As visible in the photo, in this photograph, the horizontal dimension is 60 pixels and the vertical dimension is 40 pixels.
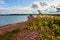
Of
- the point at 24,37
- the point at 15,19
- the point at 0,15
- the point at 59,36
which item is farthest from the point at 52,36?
the point at 0,15

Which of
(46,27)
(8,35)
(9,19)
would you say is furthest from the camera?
(9,19)

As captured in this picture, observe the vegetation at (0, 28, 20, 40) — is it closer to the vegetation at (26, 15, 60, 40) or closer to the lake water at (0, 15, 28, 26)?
the vegetation at (26, 15, 60, 40)

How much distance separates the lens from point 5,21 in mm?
4859

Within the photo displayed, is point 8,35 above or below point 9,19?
below

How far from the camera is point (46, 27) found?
380 centimetres

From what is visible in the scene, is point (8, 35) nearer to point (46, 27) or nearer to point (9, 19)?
point (46, 27)

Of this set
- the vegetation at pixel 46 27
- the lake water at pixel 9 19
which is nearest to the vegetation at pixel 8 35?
the vegetation at pixel 46 27

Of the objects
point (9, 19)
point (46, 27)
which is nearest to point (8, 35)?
point (46, 27)

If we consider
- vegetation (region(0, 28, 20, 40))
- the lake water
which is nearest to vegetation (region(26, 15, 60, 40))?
vegetation (region(0, 28, 20, 40))

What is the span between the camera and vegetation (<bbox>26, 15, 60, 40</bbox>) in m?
3.59

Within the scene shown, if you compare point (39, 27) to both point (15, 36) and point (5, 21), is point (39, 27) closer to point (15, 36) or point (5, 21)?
point (15, 36)

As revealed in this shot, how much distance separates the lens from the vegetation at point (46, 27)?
3587 millimetres

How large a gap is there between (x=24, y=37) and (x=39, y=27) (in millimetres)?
435

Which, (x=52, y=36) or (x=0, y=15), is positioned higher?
(x=0, y=15)
